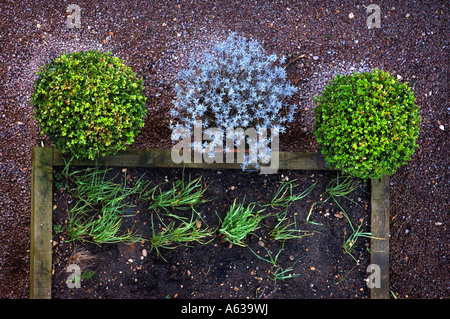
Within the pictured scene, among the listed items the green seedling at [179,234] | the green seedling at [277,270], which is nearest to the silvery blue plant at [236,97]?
the green seedling at [179,234]

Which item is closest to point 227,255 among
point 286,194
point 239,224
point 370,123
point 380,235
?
point 239,224

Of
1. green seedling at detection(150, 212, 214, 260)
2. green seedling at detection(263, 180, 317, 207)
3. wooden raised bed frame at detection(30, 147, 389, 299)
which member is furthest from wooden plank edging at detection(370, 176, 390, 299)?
green seedling at detection(150, 212, 214, 260)

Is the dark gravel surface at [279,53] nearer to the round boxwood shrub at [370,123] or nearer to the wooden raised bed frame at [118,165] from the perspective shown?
the wooden raised bed frame at [118,165]

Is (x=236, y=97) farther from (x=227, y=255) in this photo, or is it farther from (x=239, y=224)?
(x=227, y=255)

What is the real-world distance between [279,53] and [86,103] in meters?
1.80

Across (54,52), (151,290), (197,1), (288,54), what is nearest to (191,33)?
(197,1)

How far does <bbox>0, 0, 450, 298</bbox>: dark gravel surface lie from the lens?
10.5 ft

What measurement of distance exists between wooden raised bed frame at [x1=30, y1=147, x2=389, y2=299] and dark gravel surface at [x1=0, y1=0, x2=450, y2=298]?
36 cm

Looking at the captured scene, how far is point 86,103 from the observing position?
2.35m

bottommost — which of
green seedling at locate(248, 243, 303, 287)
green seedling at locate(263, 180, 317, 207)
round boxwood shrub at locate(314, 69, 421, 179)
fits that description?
green seedling at locate(248, 243, 303, 287)

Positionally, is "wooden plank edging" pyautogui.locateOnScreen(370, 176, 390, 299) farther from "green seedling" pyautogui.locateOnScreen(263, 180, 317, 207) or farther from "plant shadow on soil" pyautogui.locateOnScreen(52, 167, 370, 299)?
"green seedling" pyautogui.locateOnScreen(263, 180, 317, 207)

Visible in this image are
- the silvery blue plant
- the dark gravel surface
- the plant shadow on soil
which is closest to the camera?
the silvery blue plant

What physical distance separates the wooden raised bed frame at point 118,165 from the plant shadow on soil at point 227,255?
0.06m

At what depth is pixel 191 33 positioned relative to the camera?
3.25m
